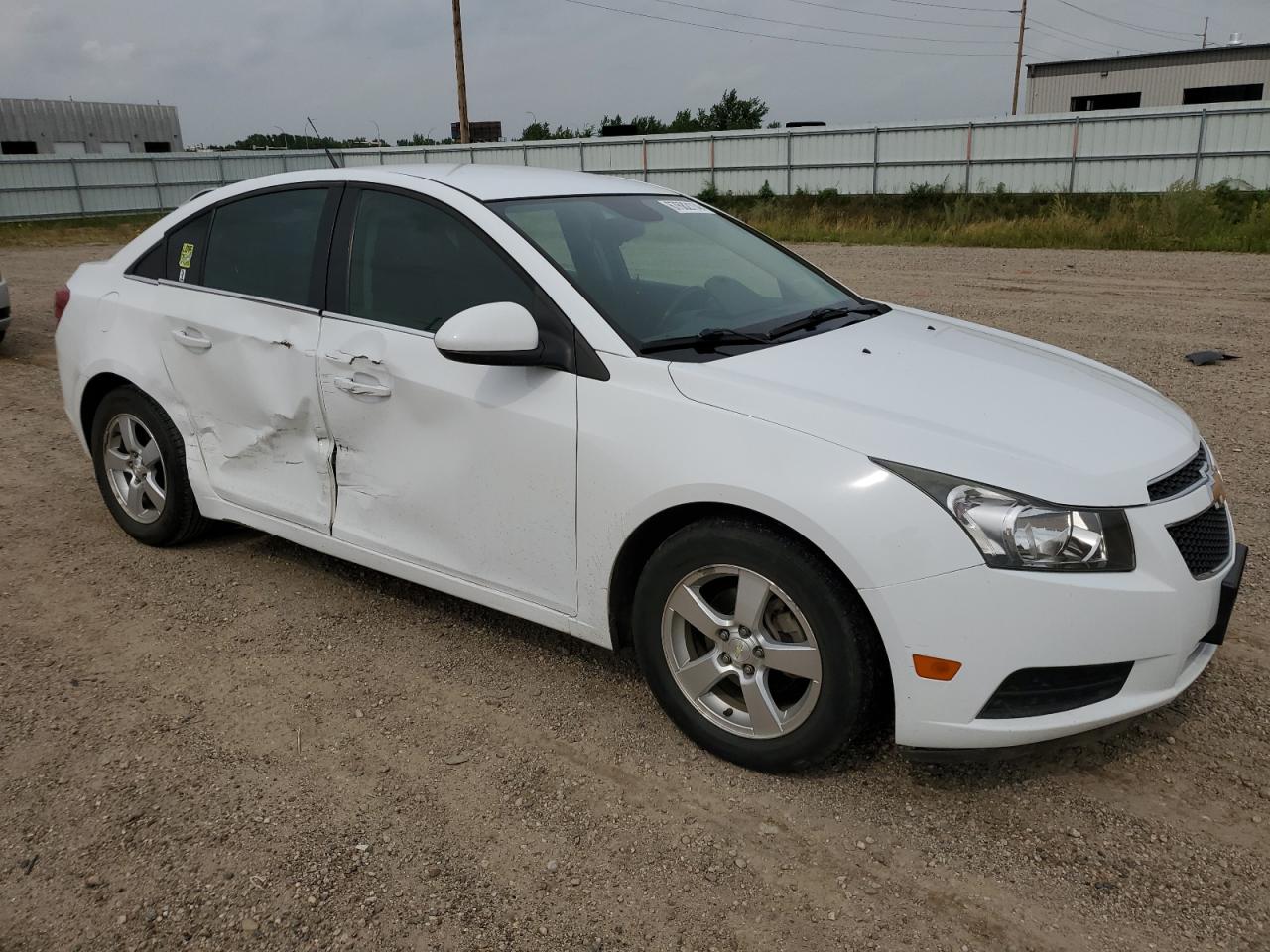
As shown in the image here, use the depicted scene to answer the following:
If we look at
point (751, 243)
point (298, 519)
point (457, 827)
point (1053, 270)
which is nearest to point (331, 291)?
point (298, 519)

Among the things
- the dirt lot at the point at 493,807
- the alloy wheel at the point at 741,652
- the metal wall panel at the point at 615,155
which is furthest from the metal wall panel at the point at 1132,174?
the alloy wheel at the point at 741,652

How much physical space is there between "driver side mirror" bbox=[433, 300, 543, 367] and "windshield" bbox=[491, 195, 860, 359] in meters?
0.27

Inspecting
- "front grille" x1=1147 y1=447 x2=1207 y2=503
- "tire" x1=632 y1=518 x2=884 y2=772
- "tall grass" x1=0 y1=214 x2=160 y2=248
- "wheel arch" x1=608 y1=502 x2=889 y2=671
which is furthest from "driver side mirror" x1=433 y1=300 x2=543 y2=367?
"tall grass" x1=0 y1=214 x2=160 y2=248

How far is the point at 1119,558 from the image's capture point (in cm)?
253

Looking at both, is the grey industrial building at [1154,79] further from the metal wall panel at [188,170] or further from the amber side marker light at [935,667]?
the amber side marker light at [935,667]

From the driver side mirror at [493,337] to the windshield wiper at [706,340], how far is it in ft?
1.16

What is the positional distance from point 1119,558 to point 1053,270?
1294 centimetres

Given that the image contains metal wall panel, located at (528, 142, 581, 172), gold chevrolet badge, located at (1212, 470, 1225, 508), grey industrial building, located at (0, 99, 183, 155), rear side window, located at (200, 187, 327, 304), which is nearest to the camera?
gold chevrolet badge, located at (1212, 470, 1225, 508)

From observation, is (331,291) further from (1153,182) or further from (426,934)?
(1153,182)

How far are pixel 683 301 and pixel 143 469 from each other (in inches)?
108

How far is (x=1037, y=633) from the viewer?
8.11ft

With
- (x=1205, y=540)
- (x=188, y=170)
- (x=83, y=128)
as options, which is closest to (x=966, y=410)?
(x=1205, y=540)

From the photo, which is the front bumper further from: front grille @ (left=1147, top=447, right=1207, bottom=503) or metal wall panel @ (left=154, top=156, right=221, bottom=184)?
metal wall panel @ (left=154, top=156, right=221, bottom=184)

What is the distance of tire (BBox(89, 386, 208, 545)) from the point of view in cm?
440
